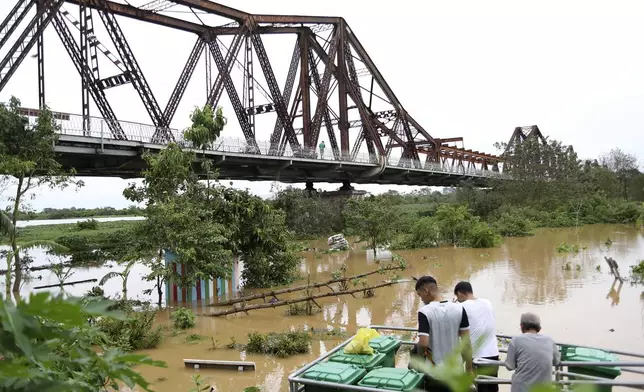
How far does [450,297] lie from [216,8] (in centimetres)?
2479

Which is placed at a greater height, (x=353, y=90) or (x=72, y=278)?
(x=353, y=90)

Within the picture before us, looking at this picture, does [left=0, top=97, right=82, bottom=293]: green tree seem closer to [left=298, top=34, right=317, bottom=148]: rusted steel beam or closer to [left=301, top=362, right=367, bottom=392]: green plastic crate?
[left=301, top=362, right=367, bottom=392]: green plastic crate

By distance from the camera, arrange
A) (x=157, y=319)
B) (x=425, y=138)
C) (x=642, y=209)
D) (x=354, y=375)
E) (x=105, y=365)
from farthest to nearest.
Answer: (x=425, y=138) → (x=642, y=209) → (x=157, y=319) → (x=354, y=375) → (x=105, y=365)

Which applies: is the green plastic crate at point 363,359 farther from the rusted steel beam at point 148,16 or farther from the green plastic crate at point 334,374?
the rusted steel beam at point 148,16

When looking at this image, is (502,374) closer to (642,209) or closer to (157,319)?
(157,319)

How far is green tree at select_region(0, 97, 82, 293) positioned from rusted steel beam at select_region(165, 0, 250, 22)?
15.0 metres

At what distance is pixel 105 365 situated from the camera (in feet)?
4.78

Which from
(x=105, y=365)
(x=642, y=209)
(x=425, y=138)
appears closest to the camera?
(x=105, y=365)

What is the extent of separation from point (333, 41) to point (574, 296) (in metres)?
32.9

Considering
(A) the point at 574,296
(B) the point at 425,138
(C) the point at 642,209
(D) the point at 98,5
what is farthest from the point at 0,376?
(B) the point at 425,138

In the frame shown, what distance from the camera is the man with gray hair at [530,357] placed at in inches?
150

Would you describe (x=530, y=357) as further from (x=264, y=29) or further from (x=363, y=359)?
(x=264, y=29)

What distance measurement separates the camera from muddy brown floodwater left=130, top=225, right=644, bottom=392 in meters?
7.68

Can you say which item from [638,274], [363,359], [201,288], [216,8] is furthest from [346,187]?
[363,359]
